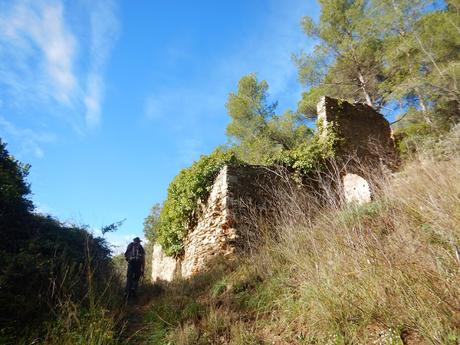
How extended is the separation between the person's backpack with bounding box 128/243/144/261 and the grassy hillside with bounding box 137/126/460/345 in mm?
2270

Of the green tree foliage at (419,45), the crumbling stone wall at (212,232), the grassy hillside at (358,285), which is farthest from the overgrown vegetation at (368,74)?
the grassy hillside at (358,285)

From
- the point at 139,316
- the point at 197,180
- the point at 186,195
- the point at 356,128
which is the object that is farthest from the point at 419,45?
the point at 139,316

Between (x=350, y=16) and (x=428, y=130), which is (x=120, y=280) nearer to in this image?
(x=428, y=130)

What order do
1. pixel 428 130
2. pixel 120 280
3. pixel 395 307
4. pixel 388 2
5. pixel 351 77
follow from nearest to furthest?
pixel 395 307 < pixel 120 280 < pixel 428 130 < pixel 388 2 < pixel 351 77

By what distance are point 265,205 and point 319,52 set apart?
9.65 m

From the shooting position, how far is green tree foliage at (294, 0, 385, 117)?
13312 mm

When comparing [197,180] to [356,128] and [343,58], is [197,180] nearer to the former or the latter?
[356,128]

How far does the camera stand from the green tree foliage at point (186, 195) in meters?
7.57

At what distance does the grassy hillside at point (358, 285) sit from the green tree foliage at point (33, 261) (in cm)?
127

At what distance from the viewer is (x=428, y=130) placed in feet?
36.9

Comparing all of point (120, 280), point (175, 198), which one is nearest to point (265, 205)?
point (175, 198)

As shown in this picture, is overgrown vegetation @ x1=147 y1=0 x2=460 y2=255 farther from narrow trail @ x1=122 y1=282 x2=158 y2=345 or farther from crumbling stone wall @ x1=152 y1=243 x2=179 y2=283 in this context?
narrow trail @ x1=122 y1=282 x2=158 y2=345

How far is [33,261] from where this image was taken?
15.0 ft

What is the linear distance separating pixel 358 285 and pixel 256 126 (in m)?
13.3
